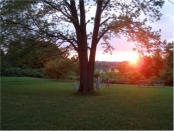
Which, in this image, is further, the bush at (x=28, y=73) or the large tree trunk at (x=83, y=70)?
the bush at (x=28, y=73)

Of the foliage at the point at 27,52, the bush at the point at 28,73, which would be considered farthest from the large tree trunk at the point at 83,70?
the bush at the point at 28,73

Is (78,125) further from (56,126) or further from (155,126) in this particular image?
(155,126)

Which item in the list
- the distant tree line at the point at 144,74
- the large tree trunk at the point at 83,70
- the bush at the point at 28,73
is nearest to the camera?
the large tree trunk at the point at 83,70

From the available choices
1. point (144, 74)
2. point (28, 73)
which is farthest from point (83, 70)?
point (28, 73)

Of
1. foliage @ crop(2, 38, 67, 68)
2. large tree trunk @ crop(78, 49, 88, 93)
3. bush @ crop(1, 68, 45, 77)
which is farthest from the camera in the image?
bush @ crop(1, 68, 45, 77)

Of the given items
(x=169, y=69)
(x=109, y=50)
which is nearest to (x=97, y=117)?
(x=109, y=50)

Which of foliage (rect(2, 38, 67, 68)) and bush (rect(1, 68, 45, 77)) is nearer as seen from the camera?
foliage (rect(2, 38, 67, 68))

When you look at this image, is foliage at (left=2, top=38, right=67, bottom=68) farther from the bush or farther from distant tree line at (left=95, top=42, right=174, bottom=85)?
the bush

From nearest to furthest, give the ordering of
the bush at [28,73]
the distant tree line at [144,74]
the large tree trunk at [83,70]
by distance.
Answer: the large tree trunk at [83,70], the distant tree line at [144,74], the bush at [28,73]

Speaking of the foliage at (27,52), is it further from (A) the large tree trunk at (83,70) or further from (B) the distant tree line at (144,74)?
(B) the distant tree line at (144,74)

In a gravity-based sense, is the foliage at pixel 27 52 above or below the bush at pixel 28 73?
above

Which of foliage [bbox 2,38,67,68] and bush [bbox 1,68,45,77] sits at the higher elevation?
foliage [bbox 2,38,67,68]

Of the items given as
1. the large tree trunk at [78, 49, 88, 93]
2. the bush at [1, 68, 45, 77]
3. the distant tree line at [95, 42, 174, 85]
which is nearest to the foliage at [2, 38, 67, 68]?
the large tree trunk at [78, 49, 88, 93]

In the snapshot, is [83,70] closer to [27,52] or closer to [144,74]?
[27,52]
